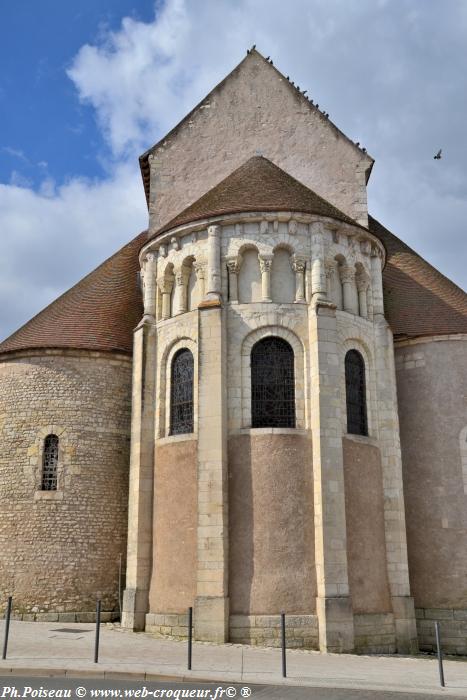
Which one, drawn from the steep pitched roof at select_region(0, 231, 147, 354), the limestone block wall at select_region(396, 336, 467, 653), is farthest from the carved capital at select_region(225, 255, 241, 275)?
the limestone block wall at select_region(396, 336, 467, 653)

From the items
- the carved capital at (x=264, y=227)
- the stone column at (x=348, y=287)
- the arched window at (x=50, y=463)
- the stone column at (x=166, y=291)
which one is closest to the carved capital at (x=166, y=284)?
the stone column at (x=166, y=291)

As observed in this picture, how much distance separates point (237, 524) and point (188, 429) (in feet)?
9.64

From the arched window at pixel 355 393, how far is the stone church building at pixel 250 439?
60 mm

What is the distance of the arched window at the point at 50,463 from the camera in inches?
856

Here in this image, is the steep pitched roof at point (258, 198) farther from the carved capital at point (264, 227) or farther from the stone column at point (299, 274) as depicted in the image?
→ the stone column at point (299, 274)

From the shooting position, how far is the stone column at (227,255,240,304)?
65.1ft

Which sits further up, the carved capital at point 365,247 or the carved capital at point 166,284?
the carved capital at point 365,247

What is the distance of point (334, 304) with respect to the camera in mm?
19656

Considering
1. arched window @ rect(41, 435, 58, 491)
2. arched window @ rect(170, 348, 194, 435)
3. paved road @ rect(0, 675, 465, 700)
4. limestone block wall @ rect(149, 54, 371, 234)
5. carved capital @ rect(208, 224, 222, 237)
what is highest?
limestone block wall @ rect(149, 54, 371, 234)

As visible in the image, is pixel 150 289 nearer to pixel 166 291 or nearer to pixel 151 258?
pixel 166 291

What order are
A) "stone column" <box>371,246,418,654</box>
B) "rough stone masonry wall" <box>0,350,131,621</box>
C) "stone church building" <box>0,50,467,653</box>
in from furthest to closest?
"rough stone masonry wall" <box>0,350,131,621</box> → "stone column" <box>371,246,418,654</box> → "stone church building" <box>0,50,467,653</box>

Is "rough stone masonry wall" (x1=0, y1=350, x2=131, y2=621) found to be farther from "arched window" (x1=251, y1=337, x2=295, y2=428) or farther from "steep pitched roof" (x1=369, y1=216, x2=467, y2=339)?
"steep pitched roof" (x1=369, y1=216, x2=467, y2=339)

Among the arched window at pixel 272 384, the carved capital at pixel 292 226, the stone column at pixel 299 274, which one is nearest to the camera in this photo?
the arched window at pixel 272 384

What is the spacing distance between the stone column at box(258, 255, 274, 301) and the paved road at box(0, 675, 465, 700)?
10.5 meters
